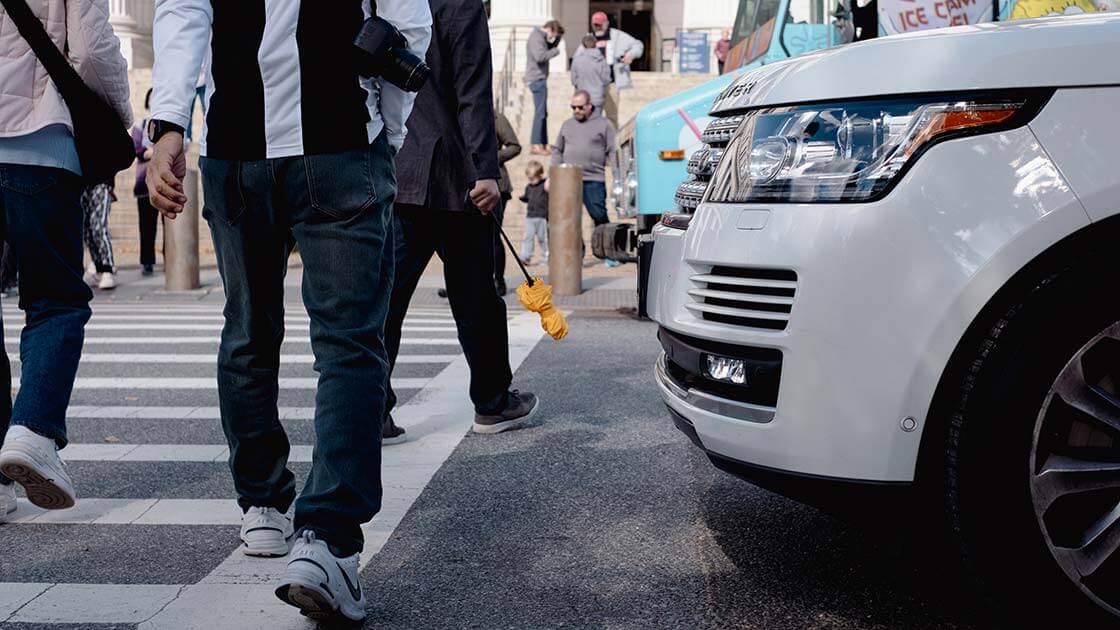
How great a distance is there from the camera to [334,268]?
9.80 ft

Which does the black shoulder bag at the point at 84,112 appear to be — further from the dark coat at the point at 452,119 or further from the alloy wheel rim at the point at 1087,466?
the alloy wheel rim at the point at 1087,466

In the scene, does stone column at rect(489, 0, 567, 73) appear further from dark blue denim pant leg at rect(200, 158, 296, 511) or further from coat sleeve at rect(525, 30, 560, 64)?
dark blue denim pant leg at rect(200, 158, 296, 511)

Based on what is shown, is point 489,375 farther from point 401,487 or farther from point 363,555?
point 363,555

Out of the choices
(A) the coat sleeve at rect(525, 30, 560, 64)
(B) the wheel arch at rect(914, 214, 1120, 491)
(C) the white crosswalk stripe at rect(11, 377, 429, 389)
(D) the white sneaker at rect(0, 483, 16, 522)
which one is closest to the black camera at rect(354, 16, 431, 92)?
(B) the wheel arch at rect(914, 214, 1120, 491)

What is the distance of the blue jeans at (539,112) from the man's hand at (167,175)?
16.8 m

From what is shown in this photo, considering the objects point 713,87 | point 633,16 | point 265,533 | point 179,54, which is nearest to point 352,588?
point 265,533

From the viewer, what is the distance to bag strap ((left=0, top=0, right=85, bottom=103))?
12.9 ft

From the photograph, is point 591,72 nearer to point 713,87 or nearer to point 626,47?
point 626,47

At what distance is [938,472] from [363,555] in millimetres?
1564

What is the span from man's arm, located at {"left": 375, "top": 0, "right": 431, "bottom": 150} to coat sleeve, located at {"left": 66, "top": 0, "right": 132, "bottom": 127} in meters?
1.28

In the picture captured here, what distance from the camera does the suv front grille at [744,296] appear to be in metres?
2.81

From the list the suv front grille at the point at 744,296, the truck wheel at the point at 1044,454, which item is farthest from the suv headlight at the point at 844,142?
the truck wheel at the point at 1044,454

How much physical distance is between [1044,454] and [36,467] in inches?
105

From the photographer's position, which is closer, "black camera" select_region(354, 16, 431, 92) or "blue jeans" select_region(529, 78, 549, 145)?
"black camera" select_region(354, 16, 431, 92)
